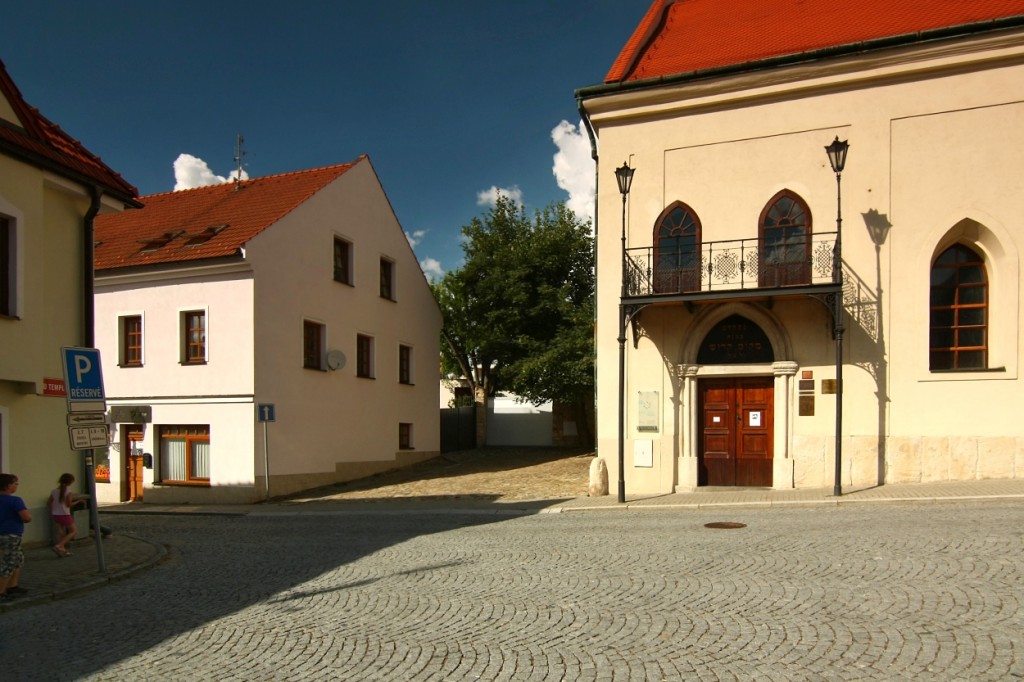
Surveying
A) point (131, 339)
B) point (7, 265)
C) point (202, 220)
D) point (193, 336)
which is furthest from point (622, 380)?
point (202, 220)

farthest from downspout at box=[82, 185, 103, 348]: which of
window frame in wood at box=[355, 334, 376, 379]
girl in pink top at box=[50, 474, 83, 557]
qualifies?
window frame in wood at box=[355, 334, 376, 379]

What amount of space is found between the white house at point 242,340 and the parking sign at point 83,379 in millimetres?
Answer: 10212

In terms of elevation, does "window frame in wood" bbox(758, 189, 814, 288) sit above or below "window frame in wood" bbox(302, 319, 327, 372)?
above

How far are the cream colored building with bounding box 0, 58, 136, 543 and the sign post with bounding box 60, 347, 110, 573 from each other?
234 centimetres

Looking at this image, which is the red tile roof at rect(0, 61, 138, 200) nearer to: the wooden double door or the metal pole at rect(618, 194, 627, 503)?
the metal pole at rect(618, 194, 627, 503)

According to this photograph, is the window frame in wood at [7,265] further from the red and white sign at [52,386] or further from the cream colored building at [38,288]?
the red and white sign at [52,386]

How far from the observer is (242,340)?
776 inches

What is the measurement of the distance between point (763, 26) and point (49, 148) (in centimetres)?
1469

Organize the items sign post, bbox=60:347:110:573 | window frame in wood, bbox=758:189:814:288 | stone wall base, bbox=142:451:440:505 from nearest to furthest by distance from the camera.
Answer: sign post, bbox=60:347:110:573 → window frame in wood, bbox=758:189:814:288 → stone wall base, bbox=142:451:440:505

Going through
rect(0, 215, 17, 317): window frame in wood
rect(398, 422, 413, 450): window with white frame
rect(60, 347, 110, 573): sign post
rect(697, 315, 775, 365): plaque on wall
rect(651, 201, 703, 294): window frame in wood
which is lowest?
rect(398, 422, 413, 450): window with white frame

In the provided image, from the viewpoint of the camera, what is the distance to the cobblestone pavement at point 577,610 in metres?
5.45

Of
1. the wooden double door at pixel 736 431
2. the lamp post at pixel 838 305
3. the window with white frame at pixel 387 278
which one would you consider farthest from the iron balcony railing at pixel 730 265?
the window with white frame at pixel 387 278

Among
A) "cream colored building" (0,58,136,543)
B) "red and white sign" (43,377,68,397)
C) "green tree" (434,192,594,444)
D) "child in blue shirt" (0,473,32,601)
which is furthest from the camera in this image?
"green tree" (434,192,594,444)

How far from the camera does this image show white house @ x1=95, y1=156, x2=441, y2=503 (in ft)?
64.8
